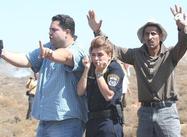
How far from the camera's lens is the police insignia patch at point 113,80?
18.7 feet

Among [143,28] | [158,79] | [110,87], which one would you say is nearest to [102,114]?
[110,87]

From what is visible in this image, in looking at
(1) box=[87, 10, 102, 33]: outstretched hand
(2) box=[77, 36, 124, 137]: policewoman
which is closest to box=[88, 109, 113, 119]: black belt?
(2) box=[77, 36, 124, 137]: policewoman

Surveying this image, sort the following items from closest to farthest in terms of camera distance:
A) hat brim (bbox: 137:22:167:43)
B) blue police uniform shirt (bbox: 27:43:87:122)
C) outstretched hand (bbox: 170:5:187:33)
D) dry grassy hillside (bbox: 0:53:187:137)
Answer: blue police uniform shirt (bbox: 27:43:87:122) → outstretched hand (bbox: 170:5:187:33) → hat brim (bbox: 137:22:167:43) → dry grassy hillside (bbox: 0:53:187:137)

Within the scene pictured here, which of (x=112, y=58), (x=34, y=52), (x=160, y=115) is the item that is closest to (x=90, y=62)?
(x=112, y=58)

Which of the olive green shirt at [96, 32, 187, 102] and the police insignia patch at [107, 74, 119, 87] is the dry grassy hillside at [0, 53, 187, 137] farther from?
the police insignia patch at [107, 74, 119, 87]

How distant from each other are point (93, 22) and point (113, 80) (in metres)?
1.05

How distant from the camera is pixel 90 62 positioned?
5.76 m

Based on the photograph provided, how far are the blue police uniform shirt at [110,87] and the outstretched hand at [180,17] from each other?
841 mm

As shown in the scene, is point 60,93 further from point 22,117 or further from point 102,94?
point 22,117

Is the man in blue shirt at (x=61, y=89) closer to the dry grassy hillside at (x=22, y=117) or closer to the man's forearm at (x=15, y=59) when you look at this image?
the man's forearm at (x=15, y=59)

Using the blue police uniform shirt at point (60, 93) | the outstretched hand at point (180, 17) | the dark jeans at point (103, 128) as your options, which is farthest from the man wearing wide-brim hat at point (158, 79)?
the blue police uniform shirt at point (60, 93)

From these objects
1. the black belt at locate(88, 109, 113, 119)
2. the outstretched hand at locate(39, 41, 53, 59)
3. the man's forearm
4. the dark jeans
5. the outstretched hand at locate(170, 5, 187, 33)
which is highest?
the outstretched hand at locate(170, 5, 187, 33)

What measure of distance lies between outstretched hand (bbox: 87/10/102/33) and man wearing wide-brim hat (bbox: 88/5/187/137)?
1.67 feet

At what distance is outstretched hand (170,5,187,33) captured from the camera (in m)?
6.11
